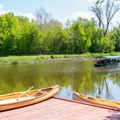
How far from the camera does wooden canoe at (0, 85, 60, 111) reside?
984 centimetres

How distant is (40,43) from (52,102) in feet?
138

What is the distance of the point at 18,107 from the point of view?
1007 cm

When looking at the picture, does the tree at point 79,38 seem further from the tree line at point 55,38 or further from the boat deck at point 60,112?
the boat deck at point 60,112

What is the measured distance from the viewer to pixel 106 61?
130 feet

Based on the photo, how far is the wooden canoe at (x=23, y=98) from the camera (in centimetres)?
984

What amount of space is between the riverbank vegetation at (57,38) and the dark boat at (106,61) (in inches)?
417

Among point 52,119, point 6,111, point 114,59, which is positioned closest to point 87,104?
point 52,119

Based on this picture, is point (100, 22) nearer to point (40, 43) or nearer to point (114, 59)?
point (40, 43)

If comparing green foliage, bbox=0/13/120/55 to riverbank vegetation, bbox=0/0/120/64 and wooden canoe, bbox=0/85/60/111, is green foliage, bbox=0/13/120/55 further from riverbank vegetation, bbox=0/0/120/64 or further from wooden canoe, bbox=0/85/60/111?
wooden canoe, bbox=0/85/60/111

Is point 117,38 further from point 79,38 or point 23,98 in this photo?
point 23,98

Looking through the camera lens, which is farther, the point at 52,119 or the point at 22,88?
the point at 22,88

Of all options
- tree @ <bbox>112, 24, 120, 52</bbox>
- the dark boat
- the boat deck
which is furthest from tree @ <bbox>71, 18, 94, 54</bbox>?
the boat deck

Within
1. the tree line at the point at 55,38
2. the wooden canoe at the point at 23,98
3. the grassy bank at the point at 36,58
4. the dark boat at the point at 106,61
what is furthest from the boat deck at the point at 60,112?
the tree line at the point at 55,38

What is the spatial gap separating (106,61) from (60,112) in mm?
31001
